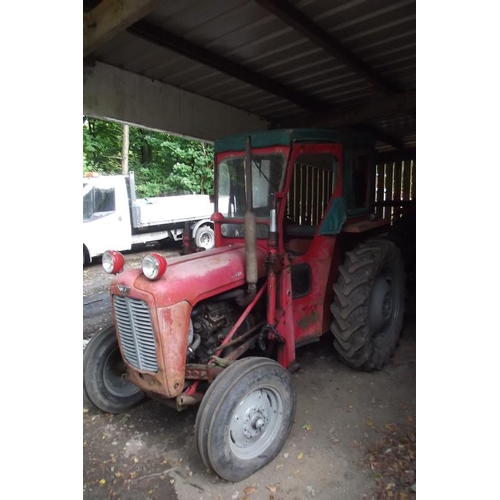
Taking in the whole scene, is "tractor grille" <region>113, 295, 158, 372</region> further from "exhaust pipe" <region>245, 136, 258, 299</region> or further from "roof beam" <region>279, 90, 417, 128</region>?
"roof beam" <region>279, 90, 417, 128</region>

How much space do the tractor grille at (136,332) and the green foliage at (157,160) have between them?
1492cm

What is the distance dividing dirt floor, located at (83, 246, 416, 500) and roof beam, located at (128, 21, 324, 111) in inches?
130

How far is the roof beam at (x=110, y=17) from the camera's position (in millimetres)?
2504

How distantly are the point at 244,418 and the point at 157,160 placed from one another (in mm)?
17710

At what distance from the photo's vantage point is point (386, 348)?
4168 millimetres

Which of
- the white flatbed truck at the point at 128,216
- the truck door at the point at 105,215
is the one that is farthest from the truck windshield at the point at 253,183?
the truck door at the point at 105,215

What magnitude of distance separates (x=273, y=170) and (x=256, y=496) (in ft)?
8.09

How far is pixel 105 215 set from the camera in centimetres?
1052

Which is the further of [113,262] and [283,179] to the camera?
[283,179]

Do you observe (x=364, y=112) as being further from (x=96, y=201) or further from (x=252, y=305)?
(x=96, y=201)

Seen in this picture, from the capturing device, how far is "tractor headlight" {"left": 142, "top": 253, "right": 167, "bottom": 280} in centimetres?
268

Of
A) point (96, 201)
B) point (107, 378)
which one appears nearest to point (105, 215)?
point (96, 201)
